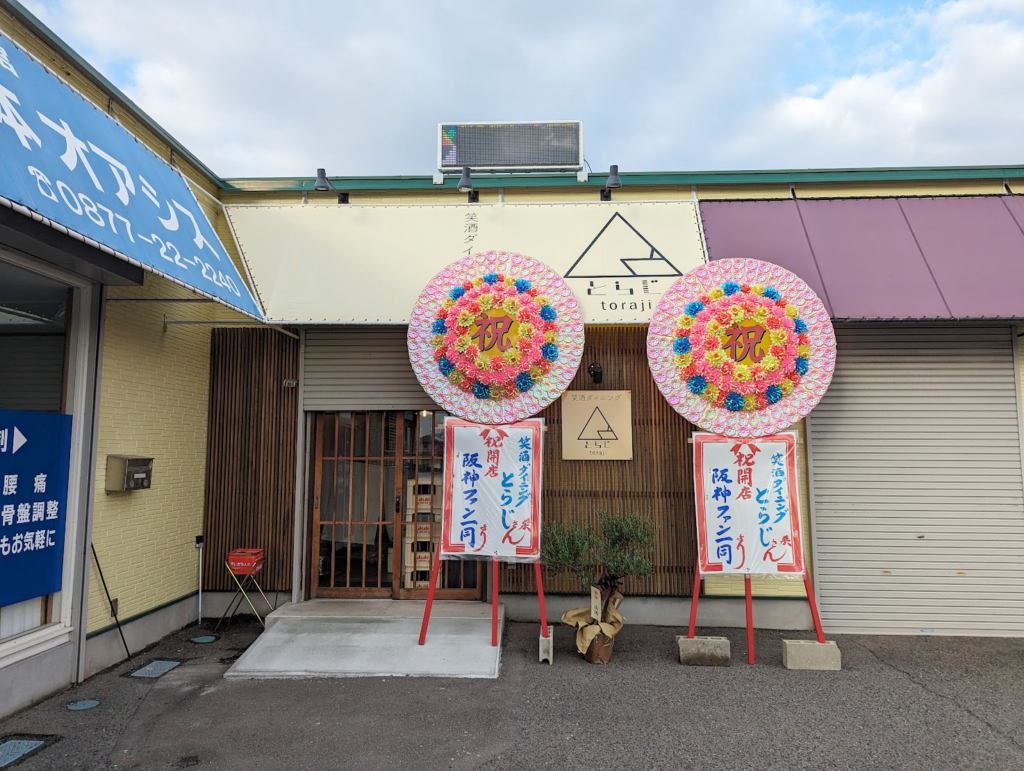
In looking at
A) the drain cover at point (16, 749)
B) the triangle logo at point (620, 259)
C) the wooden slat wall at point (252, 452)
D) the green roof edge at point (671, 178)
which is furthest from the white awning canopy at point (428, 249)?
the drain cover at point (16, 749)

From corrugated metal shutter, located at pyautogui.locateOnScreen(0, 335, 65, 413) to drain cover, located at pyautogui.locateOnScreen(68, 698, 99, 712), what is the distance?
2.39m

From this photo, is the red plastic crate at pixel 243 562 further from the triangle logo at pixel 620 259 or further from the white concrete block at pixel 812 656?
the white concrete block at pixel 812 656

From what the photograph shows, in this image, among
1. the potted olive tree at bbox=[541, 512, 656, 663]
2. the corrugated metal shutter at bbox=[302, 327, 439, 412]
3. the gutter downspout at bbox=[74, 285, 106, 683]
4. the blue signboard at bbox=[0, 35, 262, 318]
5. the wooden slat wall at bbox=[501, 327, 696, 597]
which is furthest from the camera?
the corrugated metal shutter at bbox=[302, 327, 439, 412]

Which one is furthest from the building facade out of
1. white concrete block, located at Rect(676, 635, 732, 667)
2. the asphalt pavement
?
white concrete block, located at Rect(676, 635, 732, 667)

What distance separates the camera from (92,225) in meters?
4.10

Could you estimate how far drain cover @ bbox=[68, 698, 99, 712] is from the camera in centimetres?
489

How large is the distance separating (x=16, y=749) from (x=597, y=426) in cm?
568

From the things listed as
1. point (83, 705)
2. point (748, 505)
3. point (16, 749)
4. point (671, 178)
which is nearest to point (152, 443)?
point (83, 705)

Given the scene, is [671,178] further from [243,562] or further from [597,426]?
[243,562]

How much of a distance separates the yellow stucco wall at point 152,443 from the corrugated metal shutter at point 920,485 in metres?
7.18

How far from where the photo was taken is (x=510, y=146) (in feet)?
26.8

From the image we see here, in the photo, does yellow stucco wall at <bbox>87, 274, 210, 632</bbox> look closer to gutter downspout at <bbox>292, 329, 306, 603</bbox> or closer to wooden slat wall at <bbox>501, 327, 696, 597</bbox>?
gutter downspout at <bbox>292, 329, 306, 603</bbox>

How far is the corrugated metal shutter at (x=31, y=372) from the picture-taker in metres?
5.01

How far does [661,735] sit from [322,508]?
15.4ft
